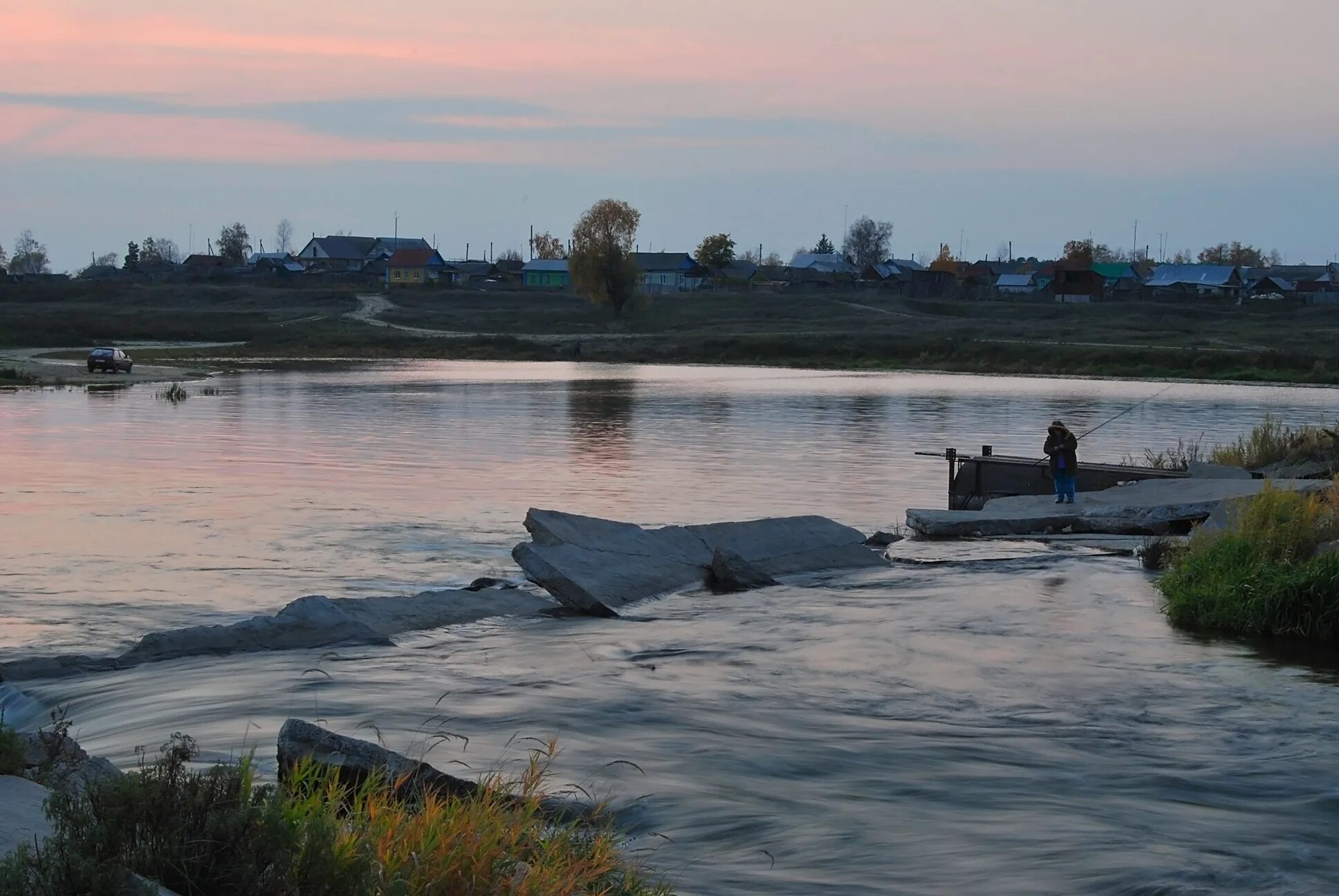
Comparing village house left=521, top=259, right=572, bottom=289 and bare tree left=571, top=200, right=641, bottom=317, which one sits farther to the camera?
village house left=521, top=259, right=572, bottom=289

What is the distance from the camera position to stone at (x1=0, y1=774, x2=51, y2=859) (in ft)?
21.1

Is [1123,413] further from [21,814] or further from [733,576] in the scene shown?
[21,814]

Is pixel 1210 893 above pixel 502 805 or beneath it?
beneath

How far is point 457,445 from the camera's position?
41031 mm

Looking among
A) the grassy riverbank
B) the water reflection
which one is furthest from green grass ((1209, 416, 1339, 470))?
the grassy riverbank

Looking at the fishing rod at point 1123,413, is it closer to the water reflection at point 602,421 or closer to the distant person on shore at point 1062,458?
the distant person on shore at point 1062,458

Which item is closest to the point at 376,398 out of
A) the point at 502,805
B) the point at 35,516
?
the point at 35,516

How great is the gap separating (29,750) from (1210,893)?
7082mm

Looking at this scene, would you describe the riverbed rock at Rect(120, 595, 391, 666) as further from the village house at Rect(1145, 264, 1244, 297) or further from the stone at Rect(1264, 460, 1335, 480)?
the village house at Rect(1145, 264, 1244, 297)

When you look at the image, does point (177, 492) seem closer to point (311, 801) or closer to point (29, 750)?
point (29, 750)

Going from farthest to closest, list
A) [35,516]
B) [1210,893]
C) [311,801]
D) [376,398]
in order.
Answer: [376,398] → [35,516] → [1210,893] → [311,801]

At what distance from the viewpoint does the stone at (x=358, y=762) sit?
27.6 ft

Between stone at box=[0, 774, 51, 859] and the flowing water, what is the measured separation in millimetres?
3254

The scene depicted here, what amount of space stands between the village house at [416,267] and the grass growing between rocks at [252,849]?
180441 mm
